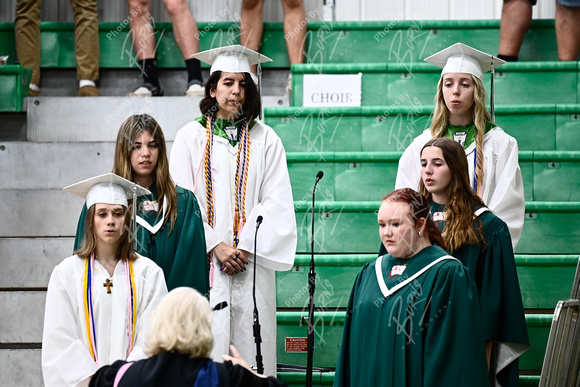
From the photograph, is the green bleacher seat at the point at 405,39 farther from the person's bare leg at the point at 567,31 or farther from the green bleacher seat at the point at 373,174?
the green bleacher seat at the point at 373,174

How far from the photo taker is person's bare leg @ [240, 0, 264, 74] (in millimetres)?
6957

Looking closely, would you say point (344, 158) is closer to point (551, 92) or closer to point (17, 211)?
point (551, 92)

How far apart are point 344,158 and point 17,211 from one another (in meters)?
2.00

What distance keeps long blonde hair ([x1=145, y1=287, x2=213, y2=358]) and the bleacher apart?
83.5 inches

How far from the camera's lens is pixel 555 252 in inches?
225

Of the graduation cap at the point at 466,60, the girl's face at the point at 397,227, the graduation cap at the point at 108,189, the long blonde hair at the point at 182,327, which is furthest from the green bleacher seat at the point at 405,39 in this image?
the long blonde hair at the point at 182,327

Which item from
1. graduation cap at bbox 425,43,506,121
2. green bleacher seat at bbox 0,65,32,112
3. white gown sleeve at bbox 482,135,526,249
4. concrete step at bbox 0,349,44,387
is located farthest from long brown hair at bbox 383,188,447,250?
green bleacher seat at bbox 0,65,32,112

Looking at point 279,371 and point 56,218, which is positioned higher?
point 56,218

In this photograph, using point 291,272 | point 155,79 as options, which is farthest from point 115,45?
point 291,272

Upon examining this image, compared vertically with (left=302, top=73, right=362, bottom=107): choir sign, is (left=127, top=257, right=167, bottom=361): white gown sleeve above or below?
below

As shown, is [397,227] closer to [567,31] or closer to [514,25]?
[514,25]

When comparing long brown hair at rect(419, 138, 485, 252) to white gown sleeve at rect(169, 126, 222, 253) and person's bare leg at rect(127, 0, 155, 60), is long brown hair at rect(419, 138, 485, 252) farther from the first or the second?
person's bare leg at rect(127, 0, 155, 60)

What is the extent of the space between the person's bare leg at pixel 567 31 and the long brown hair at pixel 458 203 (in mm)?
2853

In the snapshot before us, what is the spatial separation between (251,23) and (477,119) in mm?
2663
